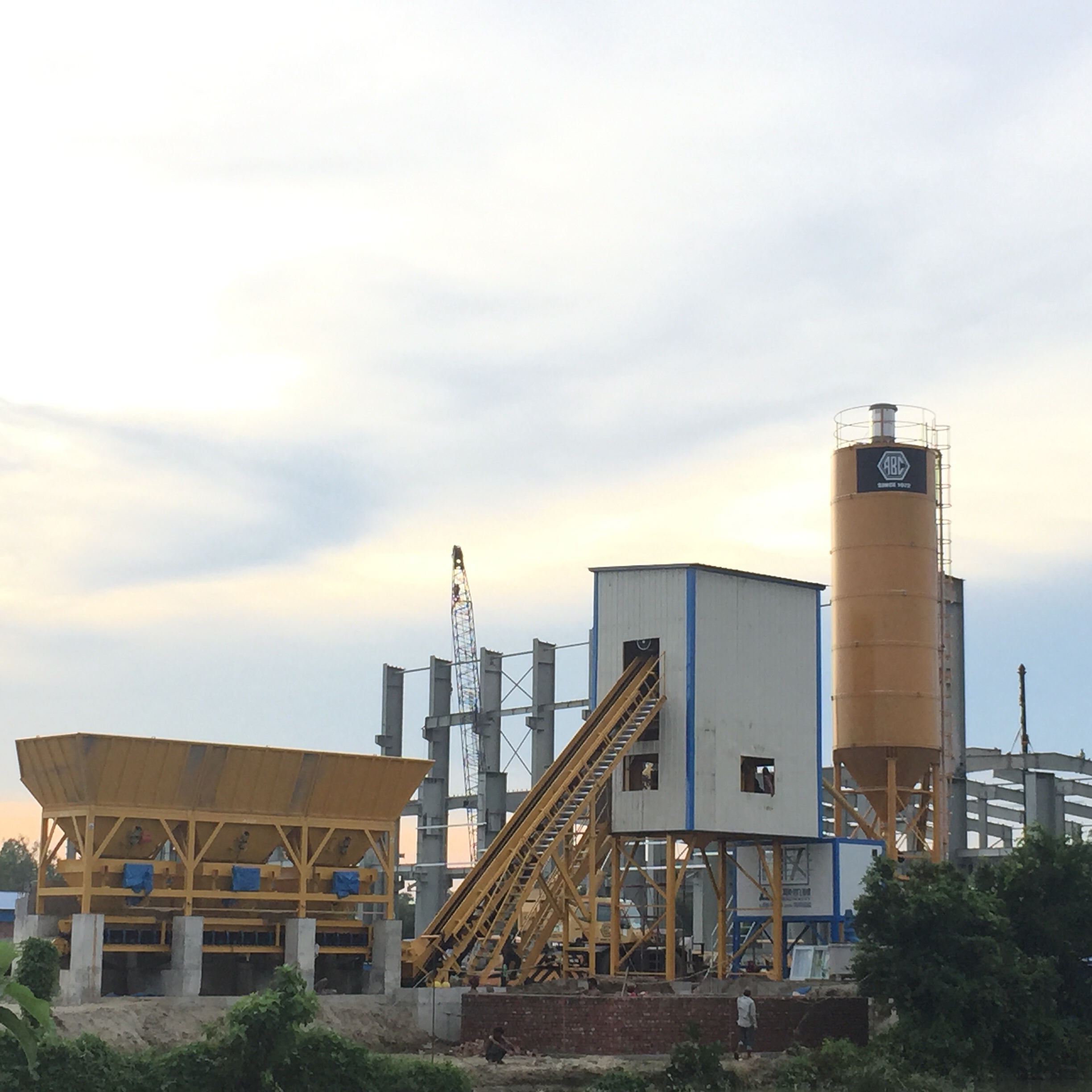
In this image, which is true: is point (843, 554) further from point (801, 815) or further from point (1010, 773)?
point (1010, 773)

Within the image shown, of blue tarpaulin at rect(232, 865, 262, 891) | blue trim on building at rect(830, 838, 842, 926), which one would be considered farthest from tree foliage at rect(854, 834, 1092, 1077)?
blue tarpaulin at rect(232, 865, 262, 891)

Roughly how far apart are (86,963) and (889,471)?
30.3 metres

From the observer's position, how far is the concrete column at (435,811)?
77375 millimetres

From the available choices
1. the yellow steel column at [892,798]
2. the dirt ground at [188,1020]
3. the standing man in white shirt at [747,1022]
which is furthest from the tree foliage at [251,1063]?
the yellow steel column at [892,798]

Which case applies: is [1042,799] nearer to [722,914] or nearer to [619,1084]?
[722,914]

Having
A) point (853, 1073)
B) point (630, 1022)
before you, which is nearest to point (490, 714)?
point (630, 1022)

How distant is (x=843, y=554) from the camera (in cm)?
5669

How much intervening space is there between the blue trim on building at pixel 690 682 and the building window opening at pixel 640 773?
1.22 metres

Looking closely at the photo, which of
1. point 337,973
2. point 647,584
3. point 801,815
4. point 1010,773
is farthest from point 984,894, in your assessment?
point 1010,773

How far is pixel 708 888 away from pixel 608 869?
12388 millimetres

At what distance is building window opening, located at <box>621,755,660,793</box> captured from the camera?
47.6 meters

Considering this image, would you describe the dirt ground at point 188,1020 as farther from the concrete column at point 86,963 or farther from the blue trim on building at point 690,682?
the blue trim on building at point 690,682

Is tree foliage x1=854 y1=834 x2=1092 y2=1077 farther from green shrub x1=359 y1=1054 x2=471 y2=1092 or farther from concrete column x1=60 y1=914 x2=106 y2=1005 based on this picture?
concrete column x1=60 y1=914 x2=106 y2=1005

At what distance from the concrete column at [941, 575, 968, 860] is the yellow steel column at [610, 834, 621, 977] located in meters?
21.0
